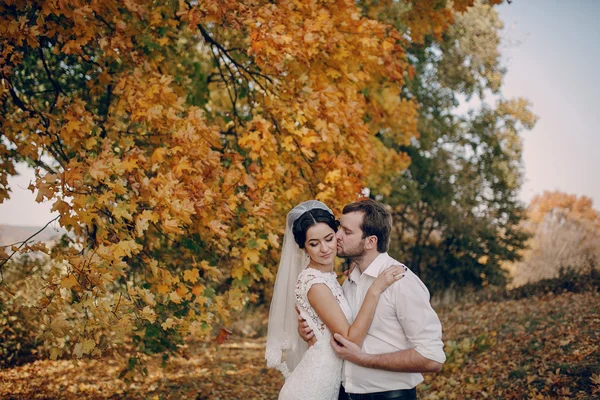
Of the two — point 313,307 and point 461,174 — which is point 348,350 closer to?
point 313,307

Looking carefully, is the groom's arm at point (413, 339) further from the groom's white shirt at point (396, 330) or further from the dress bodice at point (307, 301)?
the dress bodice at point (307, 301)

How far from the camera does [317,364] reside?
3.21 metres

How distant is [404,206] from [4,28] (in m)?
14.3

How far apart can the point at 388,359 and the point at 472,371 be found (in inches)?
194

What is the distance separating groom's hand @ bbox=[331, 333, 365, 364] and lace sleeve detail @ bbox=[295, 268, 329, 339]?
284 millimetres

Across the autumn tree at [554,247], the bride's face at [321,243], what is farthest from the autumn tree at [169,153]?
the autumn tree at [554,247]

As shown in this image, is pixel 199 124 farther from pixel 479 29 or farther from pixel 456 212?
pixel 479 29

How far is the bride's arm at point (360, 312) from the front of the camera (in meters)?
2.86

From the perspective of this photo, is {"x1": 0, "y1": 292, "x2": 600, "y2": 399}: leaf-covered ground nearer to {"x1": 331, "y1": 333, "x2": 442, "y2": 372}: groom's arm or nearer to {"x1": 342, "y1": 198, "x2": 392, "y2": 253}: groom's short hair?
{"x1": 331, "y1": 333, "x2": 442, "y2": 372}: groom's arm

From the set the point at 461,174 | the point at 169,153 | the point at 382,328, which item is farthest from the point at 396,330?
the point at 461,174

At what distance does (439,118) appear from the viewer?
A: 16.9 metres

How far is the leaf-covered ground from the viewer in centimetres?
585

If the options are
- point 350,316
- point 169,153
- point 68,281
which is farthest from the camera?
point 169,153

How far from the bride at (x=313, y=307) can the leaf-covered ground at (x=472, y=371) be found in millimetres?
2524
